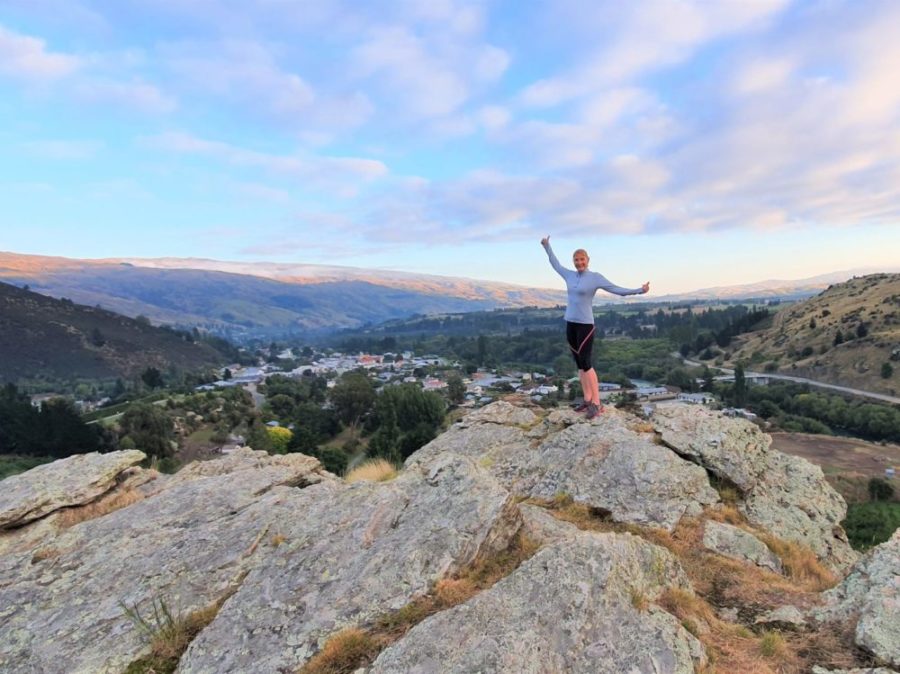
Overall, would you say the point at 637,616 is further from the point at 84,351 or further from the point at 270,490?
the point at 84,351

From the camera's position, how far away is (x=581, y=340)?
11.9 metres

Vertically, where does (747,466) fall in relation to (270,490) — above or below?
above

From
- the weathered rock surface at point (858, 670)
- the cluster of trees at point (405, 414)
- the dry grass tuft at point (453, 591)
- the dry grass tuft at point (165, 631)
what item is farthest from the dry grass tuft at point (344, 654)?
the cluster of trees at point (405, 414)

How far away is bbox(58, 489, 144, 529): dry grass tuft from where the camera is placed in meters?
10.4

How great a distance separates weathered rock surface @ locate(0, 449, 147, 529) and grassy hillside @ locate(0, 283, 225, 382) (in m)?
177

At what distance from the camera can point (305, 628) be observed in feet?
19.7

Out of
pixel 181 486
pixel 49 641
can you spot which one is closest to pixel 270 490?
pixel 181 486

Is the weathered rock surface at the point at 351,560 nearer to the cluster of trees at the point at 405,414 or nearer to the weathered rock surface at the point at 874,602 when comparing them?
the weathered rock surface at the point at 874,602

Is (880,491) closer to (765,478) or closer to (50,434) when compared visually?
(765,478)

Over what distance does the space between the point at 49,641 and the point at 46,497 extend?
5321 millimetres

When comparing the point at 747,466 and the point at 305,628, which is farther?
the point at 747,466

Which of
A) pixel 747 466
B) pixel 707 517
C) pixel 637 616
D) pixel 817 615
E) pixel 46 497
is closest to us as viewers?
pixel 637 616

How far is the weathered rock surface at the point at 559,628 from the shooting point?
5.13 meters

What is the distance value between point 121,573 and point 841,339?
15632 centimetres
